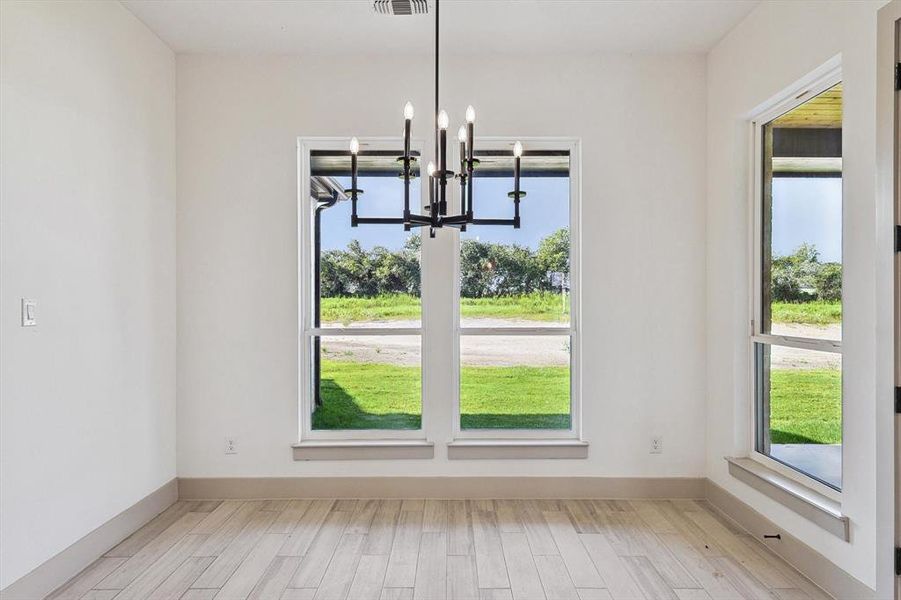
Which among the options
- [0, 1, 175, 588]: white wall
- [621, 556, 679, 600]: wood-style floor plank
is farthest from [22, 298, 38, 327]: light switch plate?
[621, 556, 679, 600]: wood-style floor plank

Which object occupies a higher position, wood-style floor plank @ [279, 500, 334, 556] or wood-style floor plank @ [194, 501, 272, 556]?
wood-style floor plank @ [279, 500, 334, 556]

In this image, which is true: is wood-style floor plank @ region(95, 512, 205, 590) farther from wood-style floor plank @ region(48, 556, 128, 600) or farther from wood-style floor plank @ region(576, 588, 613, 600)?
wood-style floor plank @ region(576, 588, 613, 600)

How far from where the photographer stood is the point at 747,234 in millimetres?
3373

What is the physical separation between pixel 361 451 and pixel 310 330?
90cm

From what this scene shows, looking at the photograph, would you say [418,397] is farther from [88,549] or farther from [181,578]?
[88,549]

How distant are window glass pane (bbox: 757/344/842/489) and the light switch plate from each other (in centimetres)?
371

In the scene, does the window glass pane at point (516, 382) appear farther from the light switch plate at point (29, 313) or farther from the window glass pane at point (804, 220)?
the light switch plate at point (29, 313)

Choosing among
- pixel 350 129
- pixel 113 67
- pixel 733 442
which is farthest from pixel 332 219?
pixel 733 442

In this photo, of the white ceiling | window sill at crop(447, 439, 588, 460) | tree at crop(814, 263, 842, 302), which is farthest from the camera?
window sill at crop(447, 439, 588, 460)

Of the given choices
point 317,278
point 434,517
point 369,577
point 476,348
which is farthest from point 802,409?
point 317,278

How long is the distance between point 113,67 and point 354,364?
226cm

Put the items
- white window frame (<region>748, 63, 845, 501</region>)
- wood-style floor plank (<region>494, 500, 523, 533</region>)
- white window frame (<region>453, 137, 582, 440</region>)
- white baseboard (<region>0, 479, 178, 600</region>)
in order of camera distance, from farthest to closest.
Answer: white window frame (<region>453, 137, 582, 440</region>) → wood-style floor plank (<region>494, 500, 523, 533</region>) → white window frame (<region>748, 63, 845, 501</region>) → white baseboard (<region>0, 479, 178, 600</region>)

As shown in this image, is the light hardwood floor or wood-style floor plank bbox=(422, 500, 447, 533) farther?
wood-style floor plank bbox=(422, 500, 447, 533)

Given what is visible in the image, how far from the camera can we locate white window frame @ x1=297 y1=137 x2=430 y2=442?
3.76 metres
